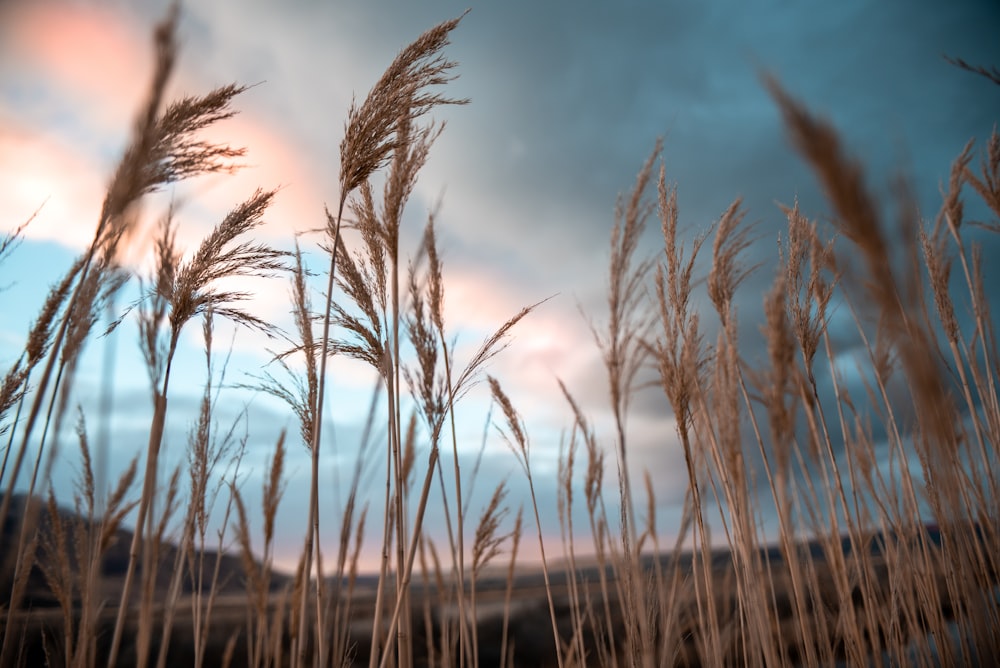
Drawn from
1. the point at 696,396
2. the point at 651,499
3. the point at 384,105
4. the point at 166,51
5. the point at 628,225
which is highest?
the point at 384,105

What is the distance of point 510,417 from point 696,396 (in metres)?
1.40

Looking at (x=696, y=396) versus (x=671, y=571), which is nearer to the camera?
(x=696, y=396)

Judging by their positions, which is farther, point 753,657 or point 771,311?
point 753,657

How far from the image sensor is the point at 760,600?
4.99ft

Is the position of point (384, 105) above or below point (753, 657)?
above

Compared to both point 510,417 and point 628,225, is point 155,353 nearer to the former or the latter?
point 628,225

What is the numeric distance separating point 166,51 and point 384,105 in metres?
0.57

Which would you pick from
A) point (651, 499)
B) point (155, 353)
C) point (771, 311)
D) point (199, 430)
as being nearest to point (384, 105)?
point (155, 353)

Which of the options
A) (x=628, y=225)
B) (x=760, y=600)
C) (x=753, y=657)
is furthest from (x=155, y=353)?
(x=753, y=657)

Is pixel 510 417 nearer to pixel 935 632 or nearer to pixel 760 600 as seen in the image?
pixel 760 600

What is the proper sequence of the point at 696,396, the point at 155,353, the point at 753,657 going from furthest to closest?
the point at 753,657
the point at 696,396
the point at 155,353

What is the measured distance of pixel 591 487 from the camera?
2840 mm

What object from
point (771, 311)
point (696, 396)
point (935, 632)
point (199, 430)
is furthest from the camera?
point (199, 430)

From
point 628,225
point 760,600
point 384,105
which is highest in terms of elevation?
point 384,105
